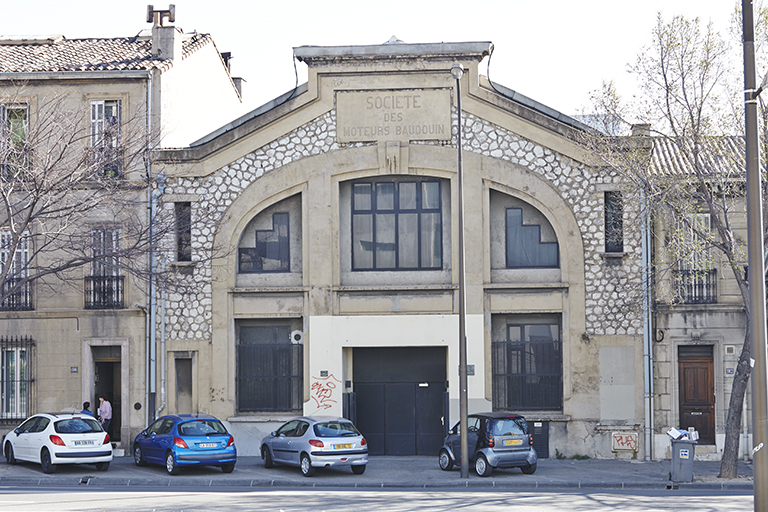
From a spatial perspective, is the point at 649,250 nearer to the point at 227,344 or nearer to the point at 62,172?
the point at 227,344

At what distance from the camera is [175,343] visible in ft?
80.0

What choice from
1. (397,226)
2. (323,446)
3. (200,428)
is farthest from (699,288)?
(200,428)

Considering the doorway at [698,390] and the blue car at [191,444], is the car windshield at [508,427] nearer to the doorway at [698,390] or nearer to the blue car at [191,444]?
the blue car at [191,444]

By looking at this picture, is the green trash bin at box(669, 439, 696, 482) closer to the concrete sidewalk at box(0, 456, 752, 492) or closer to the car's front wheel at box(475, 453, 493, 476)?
the concrete sidewalk at box(0, 456, 752, 492)

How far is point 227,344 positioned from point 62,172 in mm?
6516

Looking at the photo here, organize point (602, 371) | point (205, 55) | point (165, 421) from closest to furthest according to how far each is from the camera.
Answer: point (165, 421) < point (602, 371) < point (205, 55)

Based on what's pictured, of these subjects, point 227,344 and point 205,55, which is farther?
point 205,55

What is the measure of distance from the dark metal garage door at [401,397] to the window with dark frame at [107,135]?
27.6 ft

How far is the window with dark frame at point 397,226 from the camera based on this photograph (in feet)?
81.4

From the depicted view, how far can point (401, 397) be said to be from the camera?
81.4 feet

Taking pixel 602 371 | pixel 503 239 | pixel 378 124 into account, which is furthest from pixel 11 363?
pixel 602 371

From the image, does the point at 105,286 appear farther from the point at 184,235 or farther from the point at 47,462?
the point at 47,462

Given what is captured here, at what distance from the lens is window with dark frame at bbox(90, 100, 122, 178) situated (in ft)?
71.7

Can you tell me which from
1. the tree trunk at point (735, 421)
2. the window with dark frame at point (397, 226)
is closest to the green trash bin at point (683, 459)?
the tree trunk at point (735, 421)
